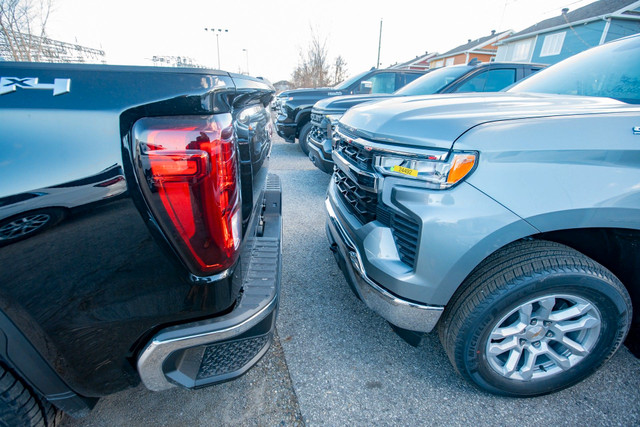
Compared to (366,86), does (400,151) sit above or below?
below

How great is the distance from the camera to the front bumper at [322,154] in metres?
4.30

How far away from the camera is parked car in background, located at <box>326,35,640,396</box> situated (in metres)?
1.33

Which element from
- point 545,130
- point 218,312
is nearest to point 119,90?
point 218,312

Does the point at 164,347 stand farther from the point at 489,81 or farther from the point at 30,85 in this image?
the point at 489,81

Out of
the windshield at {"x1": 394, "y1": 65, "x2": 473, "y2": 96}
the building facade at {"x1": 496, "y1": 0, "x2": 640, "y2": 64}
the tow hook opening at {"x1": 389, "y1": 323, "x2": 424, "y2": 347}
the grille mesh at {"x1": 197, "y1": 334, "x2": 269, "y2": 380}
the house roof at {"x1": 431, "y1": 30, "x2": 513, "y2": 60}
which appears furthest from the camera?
the house roof at {"x1": 431, "y1": 30, "x2": 513, "y2": 60}

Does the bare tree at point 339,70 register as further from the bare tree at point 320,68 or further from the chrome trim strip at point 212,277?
the chrome trim strip at point 212,277

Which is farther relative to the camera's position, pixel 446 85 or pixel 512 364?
pixel 446 85

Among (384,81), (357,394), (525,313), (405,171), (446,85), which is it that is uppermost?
(384,81)

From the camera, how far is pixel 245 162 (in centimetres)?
157

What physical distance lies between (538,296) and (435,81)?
4507mm

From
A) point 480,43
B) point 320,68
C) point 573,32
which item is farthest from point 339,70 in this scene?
point 480,43

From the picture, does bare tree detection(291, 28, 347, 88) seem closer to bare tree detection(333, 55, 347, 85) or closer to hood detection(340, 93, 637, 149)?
bare tree detection(333, 55, 347, 85)

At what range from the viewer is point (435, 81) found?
507cm

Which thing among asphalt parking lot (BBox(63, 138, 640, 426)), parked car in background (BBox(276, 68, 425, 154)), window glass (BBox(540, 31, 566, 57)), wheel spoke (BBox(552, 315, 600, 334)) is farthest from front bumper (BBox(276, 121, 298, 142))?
window glass (BBox(540, 31, 566, 57))
